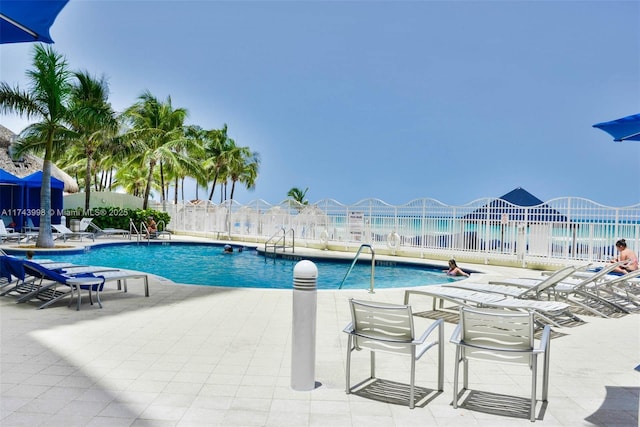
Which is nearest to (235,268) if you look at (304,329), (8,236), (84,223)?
(8,236)

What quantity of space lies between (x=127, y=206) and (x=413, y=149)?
75595mm

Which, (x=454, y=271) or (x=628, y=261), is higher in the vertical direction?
(x=628, y=261)

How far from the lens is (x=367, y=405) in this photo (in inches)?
140

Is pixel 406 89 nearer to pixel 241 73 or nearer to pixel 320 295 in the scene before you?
pixel 241 73

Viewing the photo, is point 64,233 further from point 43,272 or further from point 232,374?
point 232,374

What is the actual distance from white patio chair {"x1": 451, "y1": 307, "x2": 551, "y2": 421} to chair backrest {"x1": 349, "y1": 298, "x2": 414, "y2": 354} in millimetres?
410

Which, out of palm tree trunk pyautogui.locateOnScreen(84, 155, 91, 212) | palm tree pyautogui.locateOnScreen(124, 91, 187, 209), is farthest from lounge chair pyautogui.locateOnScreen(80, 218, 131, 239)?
palm tree pyautogui.locateOnScreen(124, 91, 187, 209)

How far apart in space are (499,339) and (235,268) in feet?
37.9

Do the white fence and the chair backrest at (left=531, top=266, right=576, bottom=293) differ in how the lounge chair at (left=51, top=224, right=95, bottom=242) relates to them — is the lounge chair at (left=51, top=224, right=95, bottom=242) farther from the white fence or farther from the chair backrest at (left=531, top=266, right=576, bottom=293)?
the chair backrest at (left=531, top=266, right=576, bottom=293)

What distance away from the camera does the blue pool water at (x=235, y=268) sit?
12055 millimetres

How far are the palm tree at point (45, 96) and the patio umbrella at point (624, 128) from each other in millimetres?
15071

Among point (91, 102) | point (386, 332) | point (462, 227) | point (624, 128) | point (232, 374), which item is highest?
point (91, 102)

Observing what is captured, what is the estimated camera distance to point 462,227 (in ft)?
48.1

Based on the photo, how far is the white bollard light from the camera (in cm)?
380
